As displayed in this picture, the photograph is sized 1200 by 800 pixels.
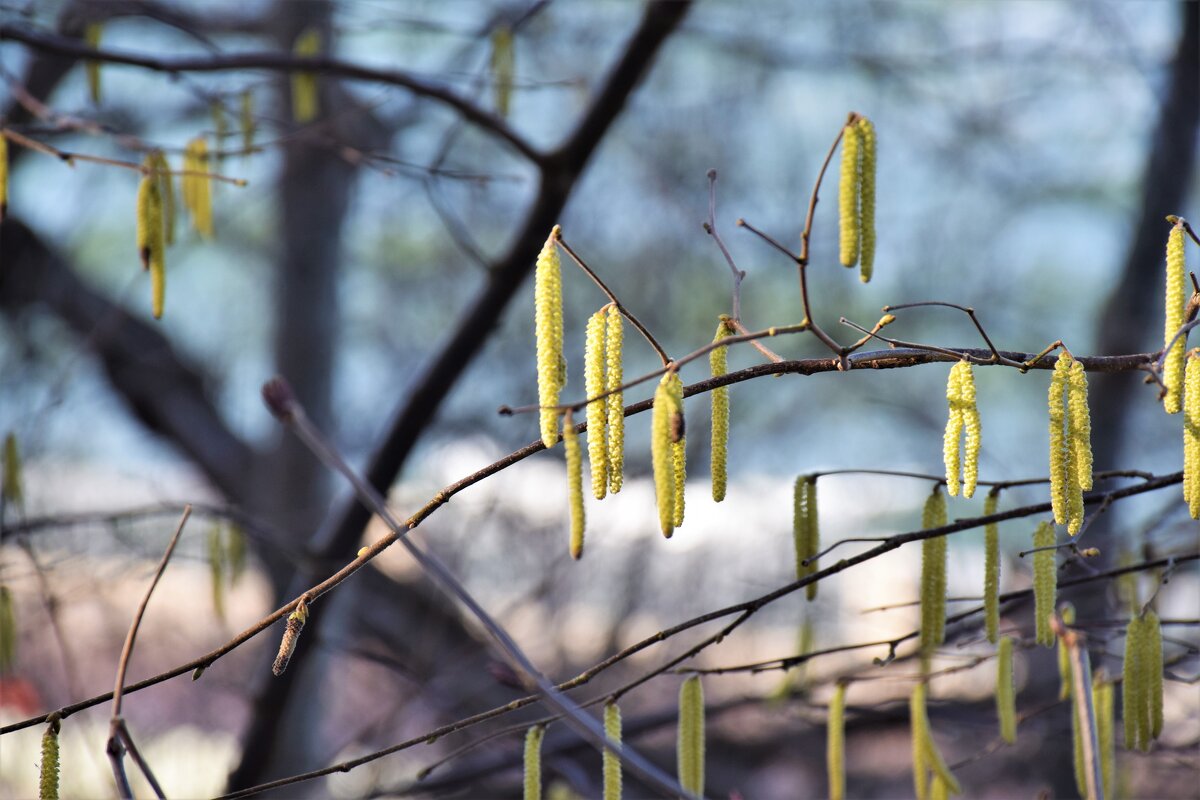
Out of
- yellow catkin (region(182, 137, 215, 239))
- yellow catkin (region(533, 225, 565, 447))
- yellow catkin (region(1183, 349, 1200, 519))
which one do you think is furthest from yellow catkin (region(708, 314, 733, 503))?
yellow catkin (region(182, 137, 215, 239))

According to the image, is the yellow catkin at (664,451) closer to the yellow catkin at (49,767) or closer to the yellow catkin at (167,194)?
the yellow catkin at (49,767)

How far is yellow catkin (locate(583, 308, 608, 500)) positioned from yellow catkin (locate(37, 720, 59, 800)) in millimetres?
511

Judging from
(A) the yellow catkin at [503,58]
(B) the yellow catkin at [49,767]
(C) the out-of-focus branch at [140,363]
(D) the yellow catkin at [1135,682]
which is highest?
(C) the out-of-focus branch at [140,363]

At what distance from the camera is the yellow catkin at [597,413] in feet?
2.93

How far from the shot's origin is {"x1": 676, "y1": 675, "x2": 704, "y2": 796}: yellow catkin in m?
1.14

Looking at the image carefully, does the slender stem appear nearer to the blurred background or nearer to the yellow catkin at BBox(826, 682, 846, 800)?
the yellow catkin at BBox(826, 682, 846, 800)

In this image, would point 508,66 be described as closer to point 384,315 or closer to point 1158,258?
point 1158,258

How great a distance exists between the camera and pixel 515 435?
4223 mm

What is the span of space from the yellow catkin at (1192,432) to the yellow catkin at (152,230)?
1110 mm

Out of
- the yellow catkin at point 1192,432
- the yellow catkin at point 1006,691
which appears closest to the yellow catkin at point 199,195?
the yellow catkin at point 1006,691

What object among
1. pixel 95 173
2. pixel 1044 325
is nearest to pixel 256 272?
pixel 95 173

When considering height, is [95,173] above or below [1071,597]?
above

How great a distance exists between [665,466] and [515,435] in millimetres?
3397

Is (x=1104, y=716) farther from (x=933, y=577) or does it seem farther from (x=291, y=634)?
(x=291, y=634)
